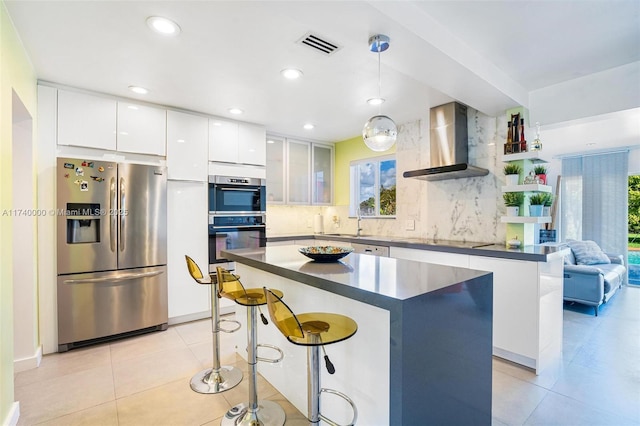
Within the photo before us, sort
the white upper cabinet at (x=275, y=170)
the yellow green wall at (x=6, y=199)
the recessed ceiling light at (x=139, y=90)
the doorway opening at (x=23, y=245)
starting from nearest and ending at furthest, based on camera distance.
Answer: the yellow green wall at (x=6, y=199) < the doorway opening at (x=23, y=245) < the recessed ceiling light at (x=139, y=90) < the white upper cabinet at (x=275, y=170)

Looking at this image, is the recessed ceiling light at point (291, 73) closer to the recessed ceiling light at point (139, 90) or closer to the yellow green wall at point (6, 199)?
the recessed ceiling light at point (139, 90)

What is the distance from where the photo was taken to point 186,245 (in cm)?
365

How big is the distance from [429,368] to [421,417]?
0.64 ft

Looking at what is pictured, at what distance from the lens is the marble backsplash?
3373 millimetres

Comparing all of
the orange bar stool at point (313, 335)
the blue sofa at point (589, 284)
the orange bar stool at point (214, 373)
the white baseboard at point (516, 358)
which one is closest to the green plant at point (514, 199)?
the white baseboard at point (516, 358)

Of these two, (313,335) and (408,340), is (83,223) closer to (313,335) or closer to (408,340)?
(313,335)

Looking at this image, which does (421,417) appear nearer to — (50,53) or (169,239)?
(169,239)

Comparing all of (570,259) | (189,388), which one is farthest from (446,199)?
(189,388)

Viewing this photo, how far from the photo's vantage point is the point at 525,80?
289 centimetres

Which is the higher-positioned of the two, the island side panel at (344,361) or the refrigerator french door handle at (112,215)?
the refrigerator french door handle at (112,215)

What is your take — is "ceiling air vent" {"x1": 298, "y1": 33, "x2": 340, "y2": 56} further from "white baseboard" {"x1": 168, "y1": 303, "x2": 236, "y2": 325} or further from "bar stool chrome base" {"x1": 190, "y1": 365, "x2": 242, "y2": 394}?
"white baseboard" {"x1": 168, "y1": 303, "x2": 236, "y2": 325}

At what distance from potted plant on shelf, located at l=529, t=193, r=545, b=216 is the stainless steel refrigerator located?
3.81 metres

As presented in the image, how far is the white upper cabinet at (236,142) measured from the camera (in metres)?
3.90

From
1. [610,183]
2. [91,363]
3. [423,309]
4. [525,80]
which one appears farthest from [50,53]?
Result: [610,183]
